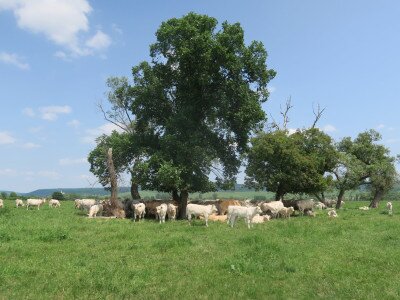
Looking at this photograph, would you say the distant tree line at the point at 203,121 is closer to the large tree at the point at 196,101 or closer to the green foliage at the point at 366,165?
the large tree at the point at 196,101

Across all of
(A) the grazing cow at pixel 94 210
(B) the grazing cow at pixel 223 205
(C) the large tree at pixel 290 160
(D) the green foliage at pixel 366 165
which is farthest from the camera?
(D) the green foliage at pixel 366 165

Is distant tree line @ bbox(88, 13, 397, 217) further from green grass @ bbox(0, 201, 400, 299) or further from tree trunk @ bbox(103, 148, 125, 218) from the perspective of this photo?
green grass @ bbox(0, 201, 400, 299)

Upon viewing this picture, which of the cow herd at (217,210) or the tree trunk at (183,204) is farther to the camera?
the tree trunk at (183,204)

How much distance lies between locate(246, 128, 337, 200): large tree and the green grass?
59.9 ft

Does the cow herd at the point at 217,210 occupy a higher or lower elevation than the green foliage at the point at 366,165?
lower

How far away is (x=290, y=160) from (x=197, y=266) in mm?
26788

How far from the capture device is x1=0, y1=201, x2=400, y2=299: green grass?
1117 cm

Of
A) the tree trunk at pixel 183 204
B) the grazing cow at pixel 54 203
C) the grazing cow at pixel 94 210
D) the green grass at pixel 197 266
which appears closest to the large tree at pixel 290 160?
the tree trunk at pixel 183 204

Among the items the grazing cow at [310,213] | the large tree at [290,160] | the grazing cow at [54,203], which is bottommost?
the grazing cow at [310,213]

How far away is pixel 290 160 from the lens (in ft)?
128

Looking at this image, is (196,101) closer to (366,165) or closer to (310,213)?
(310,213)

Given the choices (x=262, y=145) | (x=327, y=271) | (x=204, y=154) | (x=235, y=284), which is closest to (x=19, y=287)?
(x=235, y=284)

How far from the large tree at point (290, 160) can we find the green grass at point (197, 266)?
18270 millimetres

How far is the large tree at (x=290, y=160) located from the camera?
39.3 metres
